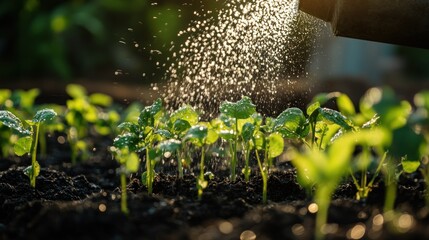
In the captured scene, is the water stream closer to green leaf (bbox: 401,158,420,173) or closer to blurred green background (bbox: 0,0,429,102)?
green leaf (bbox: 401,158,420,173)

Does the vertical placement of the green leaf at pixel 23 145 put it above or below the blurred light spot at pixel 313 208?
above

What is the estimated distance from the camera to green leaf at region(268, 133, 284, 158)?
2.72 m

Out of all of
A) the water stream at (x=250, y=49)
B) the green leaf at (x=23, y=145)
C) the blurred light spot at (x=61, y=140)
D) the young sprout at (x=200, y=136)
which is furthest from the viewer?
the blurred light spot at (x=61, y=140)

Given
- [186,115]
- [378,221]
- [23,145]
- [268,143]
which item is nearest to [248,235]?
[378,221]

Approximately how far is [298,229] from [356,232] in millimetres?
142

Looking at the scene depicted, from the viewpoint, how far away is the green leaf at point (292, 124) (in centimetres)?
269

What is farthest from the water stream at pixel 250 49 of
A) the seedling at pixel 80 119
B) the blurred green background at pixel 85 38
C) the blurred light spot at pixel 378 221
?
the blurred green background at pixel 85 38

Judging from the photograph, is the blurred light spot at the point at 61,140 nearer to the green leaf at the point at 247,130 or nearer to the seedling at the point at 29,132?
the seedling at the point at 29,132

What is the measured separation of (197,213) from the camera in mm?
2215

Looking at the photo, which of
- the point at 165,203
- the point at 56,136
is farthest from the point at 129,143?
the point at 56,136

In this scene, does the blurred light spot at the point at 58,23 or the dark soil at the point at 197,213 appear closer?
the dark soil at the point at 197,213

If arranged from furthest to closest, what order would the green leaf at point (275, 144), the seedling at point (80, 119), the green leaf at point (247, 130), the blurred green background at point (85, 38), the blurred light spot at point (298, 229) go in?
1. the blurred green background at point (85, 38)
2. the seedling at point (80, 119)
3. the green leaf at point (275, 144)
4. the green leaf at point (247, 130)
5. the blurred light spot at point (298, 229)

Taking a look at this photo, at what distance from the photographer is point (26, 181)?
123 inches

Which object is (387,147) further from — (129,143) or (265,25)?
(265,25)
